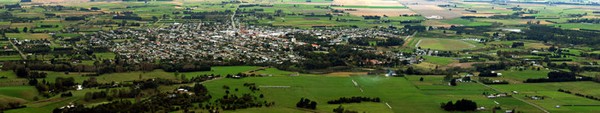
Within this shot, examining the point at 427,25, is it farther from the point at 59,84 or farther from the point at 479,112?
the point at 59,84

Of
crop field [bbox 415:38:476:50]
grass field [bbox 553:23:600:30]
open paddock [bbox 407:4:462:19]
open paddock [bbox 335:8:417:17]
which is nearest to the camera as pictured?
crop field [bbox 415:38:476:50]

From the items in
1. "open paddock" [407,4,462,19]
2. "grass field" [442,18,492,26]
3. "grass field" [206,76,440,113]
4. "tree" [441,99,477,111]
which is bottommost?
"grass field" [206,76,440,113]

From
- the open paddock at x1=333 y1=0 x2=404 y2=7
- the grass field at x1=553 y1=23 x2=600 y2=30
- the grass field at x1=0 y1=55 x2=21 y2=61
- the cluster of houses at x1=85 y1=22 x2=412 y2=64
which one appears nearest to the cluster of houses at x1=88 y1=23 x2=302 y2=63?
the cluster of houses at x1=85 y1=22 x2=412 y2=64

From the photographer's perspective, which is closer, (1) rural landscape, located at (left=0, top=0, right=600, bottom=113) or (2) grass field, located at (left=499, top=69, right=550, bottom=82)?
(1) rural landscape, located at (left=0, top=0, right=600, bottom=113)

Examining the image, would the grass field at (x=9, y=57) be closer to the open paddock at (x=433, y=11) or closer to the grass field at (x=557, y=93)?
the grass field at (x=557, y=93)

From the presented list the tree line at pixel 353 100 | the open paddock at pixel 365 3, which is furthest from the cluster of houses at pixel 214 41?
the open paddock at pixel 365 3

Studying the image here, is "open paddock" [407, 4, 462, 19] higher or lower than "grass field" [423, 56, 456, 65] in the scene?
higher

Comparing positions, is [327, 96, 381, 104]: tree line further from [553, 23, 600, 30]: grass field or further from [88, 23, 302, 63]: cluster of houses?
[553, 23, 600, 30]: grass field

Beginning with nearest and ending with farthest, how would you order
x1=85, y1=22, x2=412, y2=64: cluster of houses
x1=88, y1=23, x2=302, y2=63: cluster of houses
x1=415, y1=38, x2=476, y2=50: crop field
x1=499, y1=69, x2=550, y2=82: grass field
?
1. x1=499, y1=69, x2=550, y2=82: grass field
2. x1=88, y1=23, x2=302, y2=63: cluster of houses
3. x1=85, y1=22, x2=412, y2=64: cluster of houses
4. x1=415, y1=38, x2=476, y2=50: crop field
